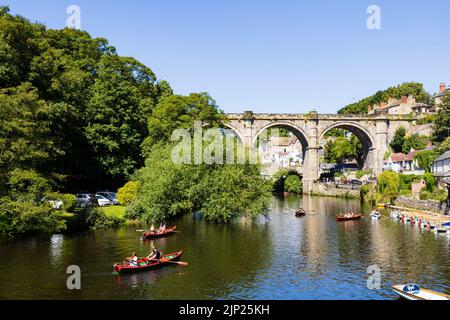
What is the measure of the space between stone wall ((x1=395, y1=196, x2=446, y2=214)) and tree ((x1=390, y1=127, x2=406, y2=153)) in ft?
97.1

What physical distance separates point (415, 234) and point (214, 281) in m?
20.9

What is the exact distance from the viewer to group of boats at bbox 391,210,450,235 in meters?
35.9

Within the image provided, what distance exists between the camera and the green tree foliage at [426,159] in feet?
204

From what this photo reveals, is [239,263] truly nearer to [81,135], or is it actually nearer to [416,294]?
[416,294]

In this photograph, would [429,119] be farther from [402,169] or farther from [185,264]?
[185,264]

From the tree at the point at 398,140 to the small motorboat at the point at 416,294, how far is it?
68379 millimetres

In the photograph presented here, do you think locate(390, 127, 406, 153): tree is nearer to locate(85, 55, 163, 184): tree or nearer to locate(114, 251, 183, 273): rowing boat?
locate(85, 55, 163, 184): tree

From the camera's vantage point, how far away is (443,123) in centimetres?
6831

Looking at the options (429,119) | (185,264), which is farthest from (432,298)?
(429,119)

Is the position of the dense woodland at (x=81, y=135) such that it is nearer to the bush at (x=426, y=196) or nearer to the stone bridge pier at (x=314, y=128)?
the bush at (x=426, y=196)

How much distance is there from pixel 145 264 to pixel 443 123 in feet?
195

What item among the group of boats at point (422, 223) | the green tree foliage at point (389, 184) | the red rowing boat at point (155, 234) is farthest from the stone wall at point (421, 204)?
the red rowing boat at point (155, 234)

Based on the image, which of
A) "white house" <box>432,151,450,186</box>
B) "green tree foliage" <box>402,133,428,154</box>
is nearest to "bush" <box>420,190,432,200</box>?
"white house" <box>432,151,450,186</box>

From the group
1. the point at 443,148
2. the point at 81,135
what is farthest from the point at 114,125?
the point at 443,148
